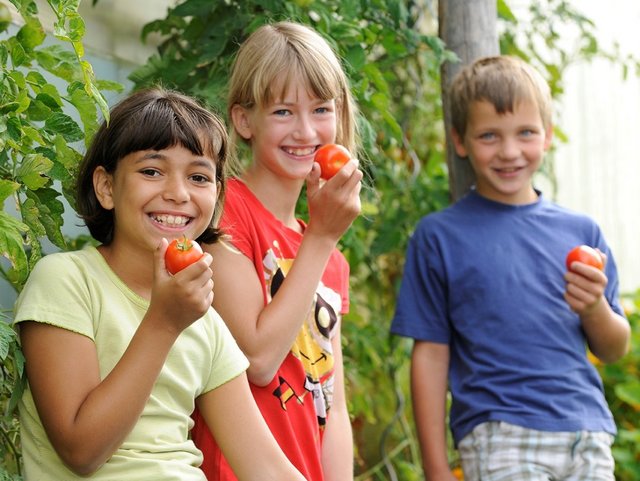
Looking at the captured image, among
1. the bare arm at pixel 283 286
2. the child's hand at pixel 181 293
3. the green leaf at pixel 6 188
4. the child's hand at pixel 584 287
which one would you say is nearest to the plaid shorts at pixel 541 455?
the child's hand at pixel 584 287

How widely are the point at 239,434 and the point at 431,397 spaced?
3.32 ft

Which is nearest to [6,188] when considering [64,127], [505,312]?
[64,127]

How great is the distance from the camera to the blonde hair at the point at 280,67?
2.36 meters

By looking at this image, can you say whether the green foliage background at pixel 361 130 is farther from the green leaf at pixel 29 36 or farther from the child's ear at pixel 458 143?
the child's ear at pixel 458 143

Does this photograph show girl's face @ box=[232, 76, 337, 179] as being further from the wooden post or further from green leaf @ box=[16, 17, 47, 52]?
the wooden post

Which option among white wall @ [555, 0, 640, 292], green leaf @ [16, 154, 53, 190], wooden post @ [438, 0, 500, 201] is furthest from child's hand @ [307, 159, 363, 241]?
white wall @ [555, 0, 640, 292]

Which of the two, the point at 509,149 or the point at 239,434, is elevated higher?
the point at 509,149

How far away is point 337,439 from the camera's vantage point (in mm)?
2424

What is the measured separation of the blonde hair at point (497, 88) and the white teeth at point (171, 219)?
1266 mm

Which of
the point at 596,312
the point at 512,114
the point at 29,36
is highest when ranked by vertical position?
the point at 29,36

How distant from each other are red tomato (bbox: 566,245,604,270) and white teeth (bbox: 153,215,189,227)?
3.89 ft

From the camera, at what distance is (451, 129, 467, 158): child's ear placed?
306 cm

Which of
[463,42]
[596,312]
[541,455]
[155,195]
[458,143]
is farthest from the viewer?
[463,42]

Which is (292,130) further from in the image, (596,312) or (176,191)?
(596,312)
